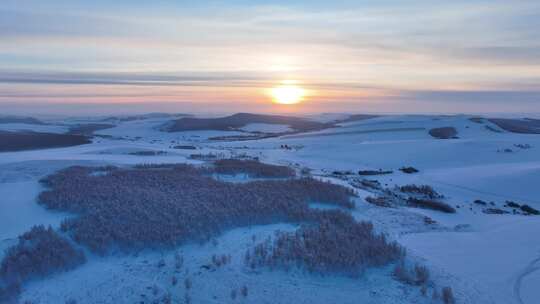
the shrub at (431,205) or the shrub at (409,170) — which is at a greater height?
the shrub at (409,170)

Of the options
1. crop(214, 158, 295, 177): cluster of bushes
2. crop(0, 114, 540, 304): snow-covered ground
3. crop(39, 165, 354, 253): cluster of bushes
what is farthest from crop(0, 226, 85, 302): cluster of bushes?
crop(214, 158, 295, 177): cluster of bushes

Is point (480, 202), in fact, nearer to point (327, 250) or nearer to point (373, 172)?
point (373, 172)

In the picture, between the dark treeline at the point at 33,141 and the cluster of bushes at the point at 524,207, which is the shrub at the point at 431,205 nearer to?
the cluster of bushes at the point at 524,207

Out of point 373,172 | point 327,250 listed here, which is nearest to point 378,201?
point 327,250

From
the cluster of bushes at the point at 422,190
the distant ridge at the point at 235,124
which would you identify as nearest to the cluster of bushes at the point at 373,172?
the cluster of bushes at the point at 422,190

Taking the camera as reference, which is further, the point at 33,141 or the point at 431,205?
the point at 33,141

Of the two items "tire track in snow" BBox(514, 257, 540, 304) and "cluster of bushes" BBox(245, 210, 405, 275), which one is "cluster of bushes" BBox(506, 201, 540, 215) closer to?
"tire track in snow" BBox(514, 257, 540, 304)
